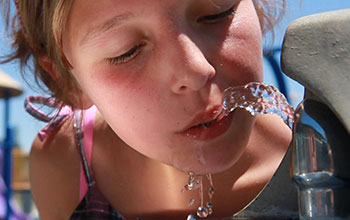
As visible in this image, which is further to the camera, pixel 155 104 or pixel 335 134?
pixel 155 104

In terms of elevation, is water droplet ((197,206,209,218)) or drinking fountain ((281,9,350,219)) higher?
drinking fountain ((281,9,350,219))

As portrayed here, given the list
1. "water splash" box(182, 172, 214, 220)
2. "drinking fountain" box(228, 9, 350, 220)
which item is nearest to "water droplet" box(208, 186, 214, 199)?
"water splash" box(182, 172, 214, 220)

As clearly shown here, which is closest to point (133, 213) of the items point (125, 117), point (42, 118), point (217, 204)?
point (217, 204)

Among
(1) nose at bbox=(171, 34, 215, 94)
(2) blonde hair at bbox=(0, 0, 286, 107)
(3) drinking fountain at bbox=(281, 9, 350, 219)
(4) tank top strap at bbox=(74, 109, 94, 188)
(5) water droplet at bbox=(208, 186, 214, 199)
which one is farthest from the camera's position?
(4) tank top strap at bbox=(74, 109, 94, 188)

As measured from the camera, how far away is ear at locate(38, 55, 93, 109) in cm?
117

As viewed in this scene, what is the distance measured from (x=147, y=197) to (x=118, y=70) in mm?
459

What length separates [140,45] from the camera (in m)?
0.80

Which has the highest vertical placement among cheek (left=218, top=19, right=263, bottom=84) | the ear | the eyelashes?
the eyelashes

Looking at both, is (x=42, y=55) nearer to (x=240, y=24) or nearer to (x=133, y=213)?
(x=133, y=213)

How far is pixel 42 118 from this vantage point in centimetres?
151

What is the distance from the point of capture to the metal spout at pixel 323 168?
0.43 meters

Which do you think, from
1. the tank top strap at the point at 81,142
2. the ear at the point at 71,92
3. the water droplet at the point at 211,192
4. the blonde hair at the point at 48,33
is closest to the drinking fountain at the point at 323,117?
the blonde hair at the point at 48,33

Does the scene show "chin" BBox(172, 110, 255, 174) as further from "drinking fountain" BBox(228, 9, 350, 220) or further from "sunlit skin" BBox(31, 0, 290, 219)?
"drinking fountain" BBox(228, 9, 350, 220)

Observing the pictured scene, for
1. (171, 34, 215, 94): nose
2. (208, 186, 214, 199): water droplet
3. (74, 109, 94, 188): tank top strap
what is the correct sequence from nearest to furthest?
(171, 34, 215, 94): nose → (208, 186, 214, 199): water droplet → (74, 109, 94, 188): tank top strap
